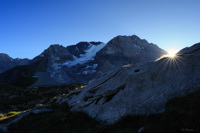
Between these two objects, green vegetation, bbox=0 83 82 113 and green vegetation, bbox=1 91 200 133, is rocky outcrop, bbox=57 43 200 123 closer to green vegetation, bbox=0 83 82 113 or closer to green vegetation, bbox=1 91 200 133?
green vegetation, bbox=1 91 200 133

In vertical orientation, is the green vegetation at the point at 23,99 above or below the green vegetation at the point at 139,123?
below

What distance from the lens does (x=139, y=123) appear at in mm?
8016

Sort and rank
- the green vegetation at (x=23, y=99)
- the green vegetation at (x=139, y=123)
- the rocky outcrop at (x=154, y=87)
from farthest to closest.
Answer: the green vegetation at (x=23, y=99) → the rocky outcrop at (x=154, y=87) → the green vegetation at (x=139, y=123)

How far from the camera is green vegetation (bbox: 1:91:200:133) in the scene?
231 inches

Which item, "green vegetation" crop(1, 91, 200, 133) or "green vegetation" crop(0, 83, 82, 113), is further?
"green vegetation" crop(0, 83, 82, 113)

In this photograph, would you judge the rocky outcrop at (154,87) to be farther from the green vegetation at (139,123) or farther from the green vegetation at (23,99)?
the green vegetation at (23,99)

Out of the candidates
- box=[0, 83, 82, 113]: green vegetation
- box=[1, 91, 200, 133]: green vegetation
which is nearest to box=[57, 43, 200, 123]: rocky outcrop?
box=[1, 91, 200, 133]: green vegetation

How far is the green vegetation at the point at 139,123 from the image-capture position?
231 inches

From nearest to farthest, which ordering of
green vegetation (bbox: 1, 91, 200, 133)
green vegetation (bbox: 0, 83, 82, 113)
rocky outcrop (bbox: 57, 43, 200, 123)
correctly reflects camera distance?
green vegetation (bbox: 1, 91, 200, 133) < rocky outcrop (bbox: 57, 43, 200, 123) < green vegetation (bbox: 0, 83, 82, 113)

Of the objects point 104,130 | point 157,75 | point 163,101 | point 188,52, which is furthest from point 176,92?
point 104,130

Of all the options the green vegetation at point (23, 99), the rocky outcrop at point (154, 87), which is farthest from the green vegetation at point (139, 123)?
the green vegetation at point (23, 99)

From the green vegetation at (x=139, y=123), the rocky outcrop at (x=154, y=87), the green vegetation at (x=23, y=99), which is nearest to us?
the green vegetation at (x=139, y=123)

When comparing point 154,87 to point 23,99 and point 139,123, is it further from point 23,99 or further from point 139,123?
point 23,99

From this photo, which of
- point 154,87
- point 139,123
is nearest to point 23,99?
point 154,87
